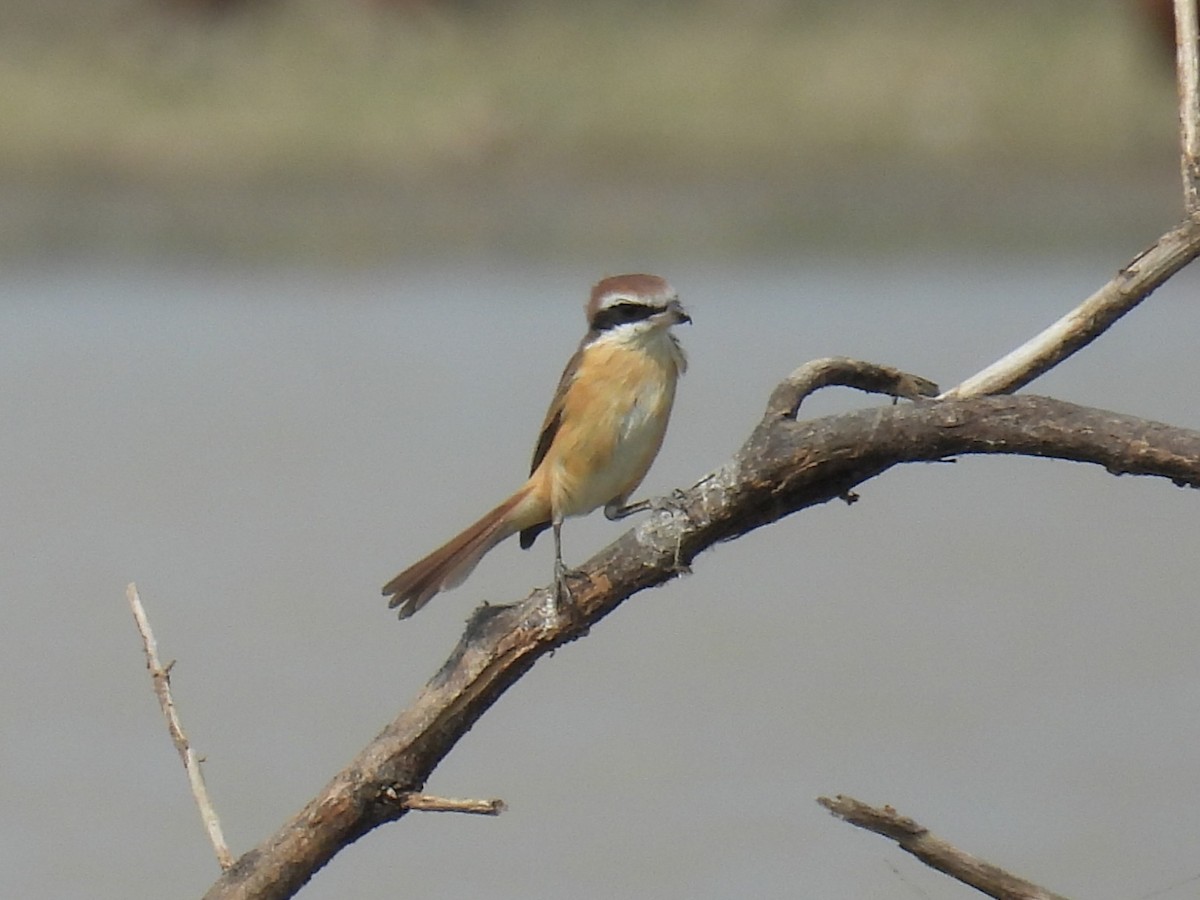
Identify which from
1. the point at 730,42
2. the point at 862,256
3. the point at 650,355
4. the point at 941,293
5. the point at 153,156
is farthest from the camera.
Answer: the point at 730,42

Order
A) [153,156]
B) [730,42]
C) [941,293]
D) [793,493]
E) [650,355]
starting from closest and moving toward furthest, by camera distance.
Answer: [793,493], [650,355], [941,293], [153,156], [730,42]

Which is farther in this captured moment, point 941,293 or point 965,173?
point 965,173

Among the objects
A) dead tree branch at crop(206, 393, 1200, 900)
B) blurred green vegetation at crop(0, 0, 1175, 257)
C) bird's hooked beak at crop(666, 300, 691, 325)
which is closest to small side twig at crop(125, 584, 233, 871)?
dead tree branch at crop(206, 393, 1200, 900)

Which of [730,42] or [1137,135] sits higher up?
[730,42]

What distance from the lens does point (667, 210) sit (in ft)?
41.2

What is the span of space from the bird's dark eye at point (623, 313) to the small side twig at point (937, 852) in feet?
3.82

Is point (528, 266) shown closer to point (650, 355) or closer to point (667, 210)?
point (667, 210)

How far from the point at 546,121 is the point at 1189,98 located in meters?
11.2

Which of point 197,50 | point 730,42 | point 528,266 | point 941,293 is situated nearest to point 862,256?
point 941,293

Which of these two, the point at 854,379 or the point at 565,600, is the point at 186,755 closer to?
the point at 565,600

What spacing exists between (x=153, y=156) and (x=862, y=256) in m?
4.60

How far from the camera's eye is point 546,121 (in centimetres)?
1364

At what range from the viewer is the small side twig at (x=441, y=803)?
2.54m

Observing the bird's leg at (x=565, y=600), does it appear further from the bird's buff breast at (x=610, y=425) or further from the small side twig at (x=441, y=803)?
the bird's buff breast at (x=610, y=425)
